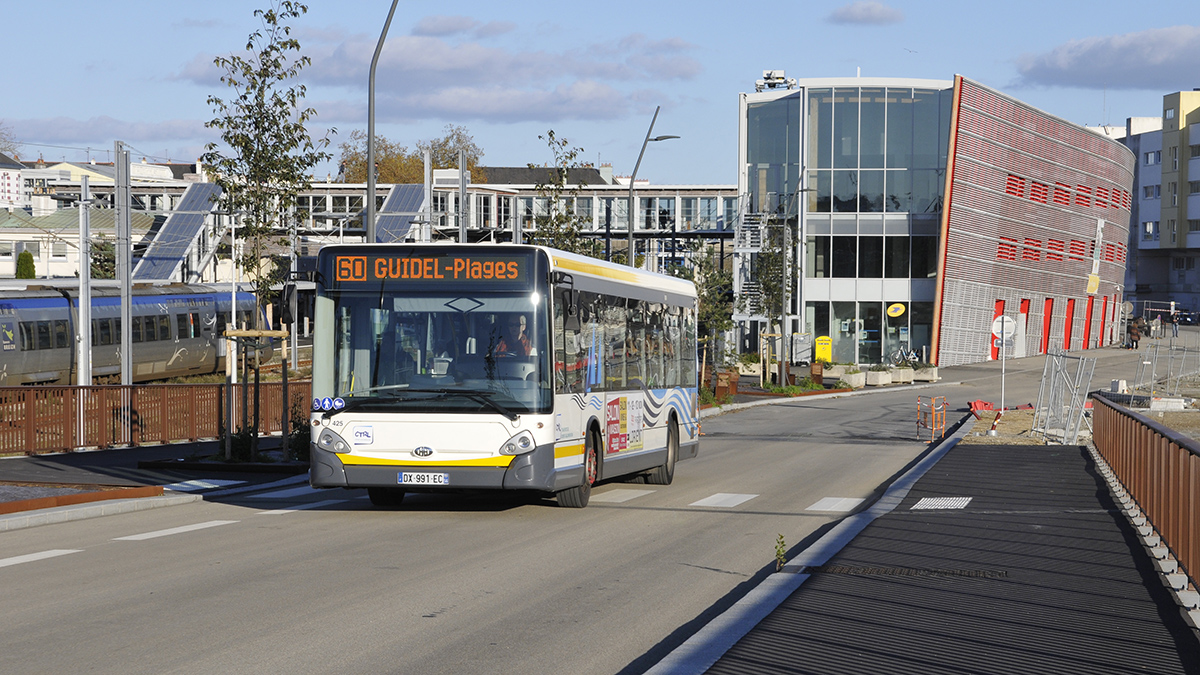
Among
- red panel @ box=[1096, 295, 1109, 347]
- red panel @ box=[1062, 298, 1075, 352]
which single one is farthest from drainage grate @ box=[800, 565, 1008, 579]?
red panel @ box=[1096, 295, 1109, 347]

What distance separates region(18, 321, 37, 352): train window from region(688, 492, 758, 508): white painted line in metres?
27.9

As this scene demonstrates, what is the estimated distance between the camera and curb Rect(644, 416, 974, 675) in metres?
6.71

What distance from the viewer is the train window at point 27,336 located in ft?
126

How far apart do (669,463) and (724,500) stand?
2335 millimetres

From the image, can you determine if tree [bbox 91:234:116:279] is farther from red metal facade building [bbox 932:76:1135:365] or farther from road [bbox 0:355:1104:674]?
road [bbox 0:355:1104:674]

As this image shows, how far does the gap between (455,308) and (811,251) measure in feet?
195

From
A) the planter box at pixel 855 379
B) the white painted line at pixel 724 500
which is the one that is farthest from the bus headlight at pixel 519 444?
the planter box at pixel 855 379

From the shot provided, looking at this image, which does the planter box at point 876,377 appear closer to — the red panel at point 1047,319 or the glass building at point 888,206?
the glass building at point 888,206

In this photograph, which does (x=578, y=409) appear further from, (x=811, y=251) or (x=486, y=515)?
(x=811, y=251)

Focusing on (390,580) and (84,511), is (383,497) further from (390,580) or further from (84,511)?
(390,580)

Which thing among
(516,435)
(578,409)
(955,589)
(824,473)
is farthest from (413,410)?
(824,473)

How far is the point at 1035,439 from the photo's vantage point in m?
29.3

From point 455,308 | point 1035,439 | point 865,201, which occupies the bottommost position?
point 1035,439

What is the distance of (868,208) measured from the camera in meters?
70.9
